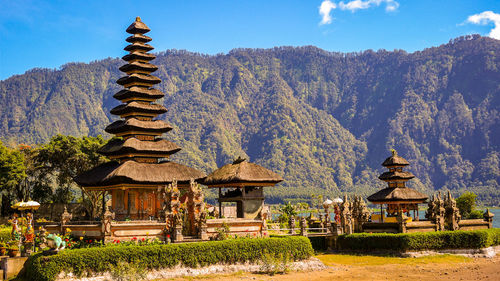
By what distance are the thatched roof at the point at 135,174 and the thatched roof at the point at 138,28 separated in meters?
11.4

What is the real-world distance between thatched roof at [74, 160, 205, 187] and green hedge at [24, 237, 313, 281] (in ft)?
27.1

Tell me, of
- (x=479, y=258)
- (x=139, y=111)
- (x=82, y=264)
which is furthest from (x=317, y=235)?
(x=82, y=264)

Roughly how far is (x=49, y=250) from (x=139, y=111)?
54.9 feet

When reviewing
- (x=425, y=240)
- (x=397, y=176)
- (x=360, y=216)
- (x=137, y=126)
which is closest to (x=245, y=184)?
(x=137, y=126)

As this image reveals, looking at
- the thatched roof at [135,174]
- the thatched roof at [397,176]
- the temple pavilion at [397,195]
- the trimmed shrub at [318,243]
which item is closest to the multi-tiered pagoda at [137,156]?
the thatched roof at [135,174]

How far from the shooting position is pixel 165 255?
28359 millimetres

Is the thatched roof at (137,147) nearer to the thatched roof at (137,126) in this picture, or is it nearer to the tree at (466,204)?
the thatched roof at (137,126)

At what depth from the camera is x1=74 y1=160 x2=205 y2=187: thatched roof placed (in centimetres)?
3594

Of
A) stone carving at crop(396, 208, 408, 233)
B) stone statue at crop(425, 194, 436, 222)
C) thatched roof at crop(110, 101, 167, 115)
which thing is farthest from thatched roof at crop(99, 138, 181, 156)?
stone statue at crop(425, 194, 436, 222)

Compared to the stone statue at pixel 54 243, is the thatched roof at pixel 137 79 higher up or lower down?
higher up

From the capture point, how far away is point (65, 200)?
6550 centimetres

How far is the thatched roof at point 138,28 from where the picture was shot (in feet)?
144

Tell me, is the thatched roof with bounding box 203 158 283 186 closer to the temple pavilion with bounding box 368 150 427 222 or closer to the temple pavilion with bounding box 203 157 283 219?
the temple pavilion with bounding box 203 157 283 219

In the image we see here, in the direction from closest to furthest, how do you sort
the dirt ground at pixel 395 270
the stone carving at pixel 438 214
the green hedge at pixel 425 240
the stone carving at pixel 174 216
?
1. the dirt ground at pixel 395 270
2. the stone carving at pixel 174 216
3. the green hedge at pixel 425 240
4. the stone carving at pixel 438 214
